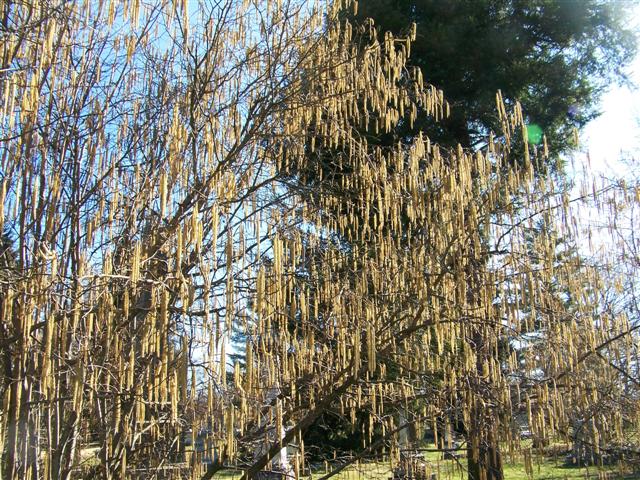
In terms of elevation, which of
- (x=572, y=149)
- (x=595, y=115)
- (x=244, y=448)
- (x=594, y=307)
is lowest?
(x=244, y=448)

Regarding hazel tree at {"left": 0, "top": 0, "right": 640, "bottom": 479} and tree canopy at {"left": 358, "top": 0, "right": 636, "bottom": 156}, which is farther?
tree canopy at {"left": 358, "top": 0, "right": 636, "bottom": 156}

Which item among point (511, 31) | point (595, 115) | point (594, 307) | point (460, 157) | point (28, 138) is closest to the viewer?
point (28, 138)

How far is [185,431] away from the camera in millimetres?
4066

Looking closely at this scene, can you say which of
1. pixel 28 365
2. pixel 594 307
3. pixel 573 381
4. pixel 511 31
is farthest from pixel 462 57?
pixel 28 365

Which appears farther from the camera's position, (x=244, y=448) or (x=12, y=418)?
(x=244, y=448)

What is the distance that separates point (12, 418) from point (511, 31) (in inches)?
263

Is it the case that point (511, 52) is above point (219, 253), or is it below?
above

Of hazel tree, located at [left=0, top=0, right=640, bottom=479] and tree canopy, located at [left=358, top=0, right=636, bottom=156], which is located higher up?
tree canopy, located at [left=358, top=0, right=636, bottom=156]

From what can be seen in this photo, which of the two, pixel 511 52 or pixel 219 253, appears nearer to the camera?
pixel 219 253

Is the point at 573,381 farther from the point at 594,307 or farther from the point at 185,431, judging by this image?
the point at 185,431

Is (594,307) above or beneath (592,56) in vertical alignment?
beneath

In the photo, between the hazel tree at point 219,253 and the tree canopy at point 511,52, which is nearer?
the hazel tree at point 219,253

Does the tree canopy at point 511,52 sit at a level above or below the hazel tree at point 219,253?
above

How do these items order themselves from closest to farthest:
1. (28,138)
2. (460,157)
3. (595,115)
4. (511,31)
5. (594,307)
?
1. (28,138)
2. (460,157)
3. (594,307)
4. (511,31)
5. (595,115)
